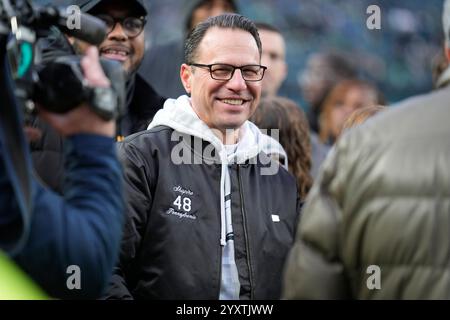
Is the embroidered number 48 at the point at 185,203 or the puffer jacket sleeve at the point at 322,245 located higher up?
the puffer jacket sleeve at the point at 322,245

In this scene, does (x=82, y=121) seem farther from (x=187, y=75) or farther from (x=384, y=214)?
(x=187, y=75)

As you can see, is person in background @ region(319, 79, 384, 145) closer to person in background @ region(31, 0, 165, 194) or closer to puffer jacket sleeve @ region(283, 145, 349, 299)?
person in background @ region(31, 0, 165, 194)

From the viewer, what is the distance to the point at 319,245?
221 centimetres

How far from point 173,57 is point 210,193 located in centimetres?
261

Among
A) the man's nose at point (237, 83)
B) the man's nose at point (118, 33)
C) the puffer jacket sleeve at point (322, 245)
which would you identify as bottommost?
the puffer jacket sleeve at point (322, 245)

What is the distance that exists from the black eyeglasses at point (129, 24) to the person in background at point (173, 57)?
3.61 feet

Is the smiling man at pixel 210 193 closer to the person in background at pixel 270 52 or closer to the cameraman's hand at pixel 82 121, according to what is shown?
the cameraman's hand at pixel 82 121

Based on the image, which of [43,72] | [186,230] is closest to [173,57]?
[186,230]

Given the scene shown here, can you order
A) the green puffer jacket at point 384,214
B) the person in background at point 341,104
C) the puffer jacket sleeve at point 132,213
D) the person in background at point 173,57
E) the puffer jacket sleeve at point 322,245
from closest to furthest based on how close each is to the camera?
the green puffer jacket at point 384,214 < the puffer jacket sleeve at point 322,245 < the puffer jacket sleeve at point 132,213 < the person in background at point 173,57 < the person in background at point 341,104

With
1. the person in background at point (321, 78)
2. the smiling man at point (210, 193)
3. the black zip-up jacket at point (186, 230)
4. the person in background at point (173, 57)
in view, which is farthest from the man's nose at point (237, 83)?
the person in background at point (321, 78)

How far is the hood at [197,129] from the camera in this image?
3.63m
